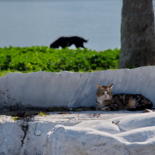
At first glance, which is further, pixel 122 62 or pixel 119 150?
pixel 122 62

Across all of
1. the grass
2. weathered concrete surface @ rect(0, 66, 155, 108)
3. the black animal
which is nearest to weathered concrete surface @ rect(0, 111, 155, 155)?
weathered concrete surface @ rect(0, 66, 155, 108)

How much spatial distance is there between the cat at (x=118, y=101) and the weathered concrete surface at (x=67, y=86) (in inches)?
7.5

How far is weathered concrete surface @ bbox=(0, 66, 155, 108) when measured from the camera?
382 inches

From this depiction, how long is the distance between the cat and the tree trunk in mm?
3592

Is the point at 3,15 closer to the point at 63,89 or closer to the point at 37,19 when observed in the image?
the point at 37,19

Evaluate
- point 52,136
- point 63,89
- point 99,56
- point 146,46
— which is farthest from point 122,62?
point 52,136

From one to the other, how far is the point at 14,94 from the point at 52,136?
9.66 ft

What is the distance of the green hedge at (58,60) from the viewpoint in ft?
48.0

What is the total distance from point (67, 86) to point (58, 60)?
536 cm

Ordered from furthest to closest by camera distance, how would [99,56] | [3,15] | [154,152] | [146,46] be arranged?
[3,15] → [99,56] → [146,46] → [154,152]

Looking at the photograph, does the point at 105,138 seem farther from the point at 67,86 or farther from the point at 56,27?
the point at 56,27

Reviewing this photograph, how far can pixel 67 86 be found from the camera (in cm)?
984

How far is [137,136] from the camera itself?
6.92 meters

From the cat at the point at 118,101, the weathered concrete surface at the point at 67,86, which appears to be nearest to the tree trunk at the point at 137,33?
the weathered concrete surface at the point at 67,86
